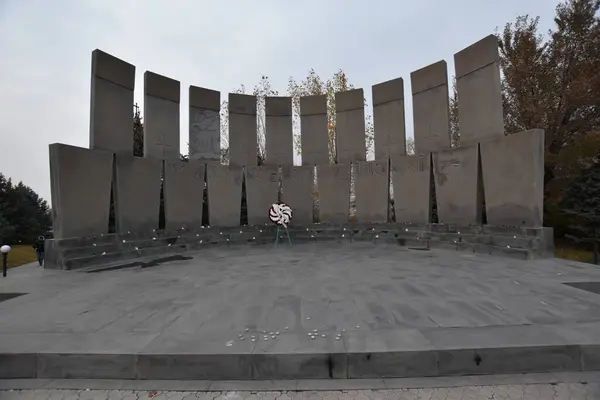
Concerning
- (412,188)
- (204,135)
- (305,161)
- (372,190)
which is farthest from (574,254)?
(204,135)

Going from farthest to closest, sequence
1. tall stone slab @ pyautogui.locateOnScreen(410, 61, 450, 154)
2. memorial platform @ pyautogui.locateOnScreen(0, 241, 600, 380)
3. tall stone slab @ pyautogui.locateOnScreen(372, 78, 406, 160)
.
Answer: tall stone slab @ pyautogui.locateOnScreen(372, 78, 406, 160) < tall stone slab @ pyautogui.locateOnScreen(410, 61, 450, 154) < memorial platform @ pyautogui.locateOnScreen(0, 241, 600, 380)

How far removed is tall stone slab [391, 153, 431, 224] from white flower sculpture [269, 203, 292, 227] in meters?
4.62

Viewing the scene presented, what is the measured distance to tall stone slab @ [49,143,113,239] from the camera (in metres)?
8.62

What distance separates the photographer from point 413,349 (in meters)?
3.31

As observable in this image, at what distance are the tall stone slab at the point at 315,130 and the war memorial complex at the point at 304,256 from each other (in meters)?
0.07

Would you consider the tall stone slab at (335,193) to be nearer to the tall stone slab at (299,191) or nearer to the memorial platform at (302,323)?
the tall stone slab at (299,191)

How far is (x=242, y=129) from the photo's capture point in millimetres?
14500

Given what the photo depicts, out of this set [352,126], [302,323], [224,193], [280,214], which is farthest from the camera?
[352,126]

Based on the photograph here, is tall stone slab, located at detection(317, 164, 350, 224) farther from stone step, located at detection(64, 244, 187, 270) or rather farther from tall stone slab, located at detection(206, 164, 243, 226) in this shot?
stone step, located at detection(64, 244, 187, 270)

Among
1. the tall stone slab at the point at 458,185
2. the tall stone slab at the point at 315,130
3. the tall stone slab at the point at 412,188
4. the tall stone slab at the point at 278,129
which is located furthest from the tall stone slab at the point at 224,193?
the tall stone slab at the point at 458,185

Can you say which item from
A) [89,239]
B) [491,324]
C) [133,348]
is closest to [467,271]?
[491,324]

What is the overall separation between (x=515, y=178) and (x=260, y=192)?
9603 mm

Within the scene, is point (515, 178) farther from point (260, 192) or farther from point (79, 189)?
point (79, 189)

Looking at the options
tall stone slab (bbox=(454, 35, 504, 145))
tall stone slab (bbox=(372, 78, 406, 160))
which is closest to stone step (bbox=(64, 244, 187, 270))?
tall stone slab (bbox=(372, 78, 406, 160))
